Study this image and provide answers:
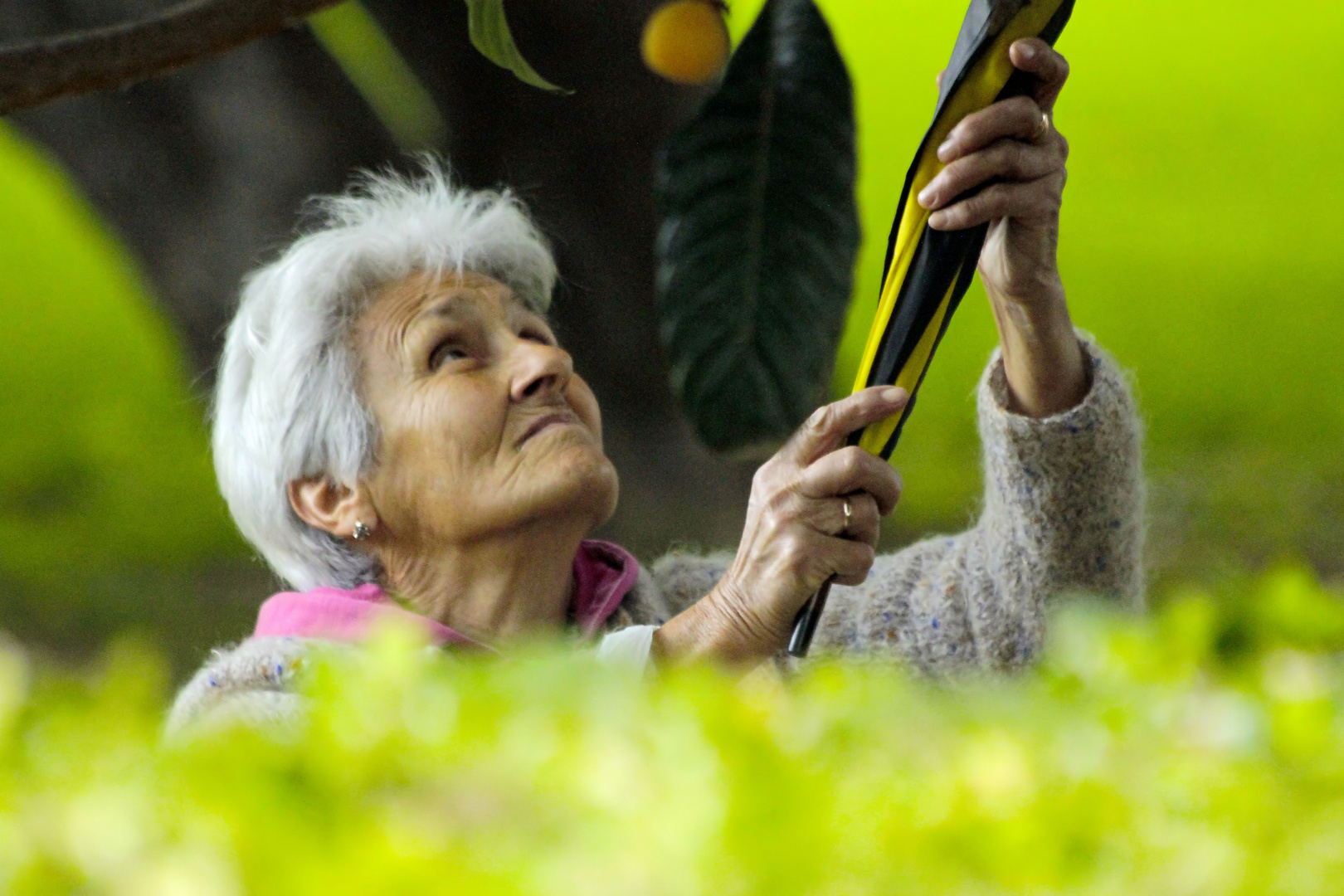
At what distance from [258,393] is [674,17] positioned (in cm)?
75

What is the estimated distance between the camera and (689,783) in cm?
31

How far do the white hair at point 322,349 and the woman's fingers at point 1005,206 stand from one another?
1.97 feet

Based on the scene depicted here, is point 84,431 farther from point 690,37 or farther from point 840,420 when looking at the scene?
point 690,37

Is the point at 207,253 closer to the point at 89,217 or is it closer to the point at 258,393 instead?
the point at 89,217

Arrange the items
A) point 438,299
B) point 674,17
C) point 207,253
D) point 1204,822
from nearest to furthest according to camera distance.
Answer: point 1204,822 → point 674,17 → point 438,299 → point 207,253

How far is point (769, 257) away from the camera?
0.56 m

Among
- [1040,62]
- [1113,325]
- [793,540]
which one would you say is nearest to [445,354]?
[793,540]

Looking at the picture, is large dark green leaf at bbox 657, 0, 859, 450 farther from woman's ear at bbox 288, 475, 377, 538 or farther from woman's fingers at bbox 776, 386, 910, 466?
woman's ear at bbox 288, 475, 377, 538

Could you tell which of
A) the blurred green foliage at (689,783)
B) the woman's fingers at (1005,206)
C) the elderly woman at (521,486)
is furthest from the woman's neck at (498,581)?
the blurred green foliage at (689,783)

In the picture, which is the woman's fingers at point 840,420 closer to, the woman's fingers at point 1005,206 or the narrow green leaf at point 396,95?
the woman's fingers at point 1005,206

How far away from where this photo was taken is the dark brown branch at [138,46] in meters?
0.53

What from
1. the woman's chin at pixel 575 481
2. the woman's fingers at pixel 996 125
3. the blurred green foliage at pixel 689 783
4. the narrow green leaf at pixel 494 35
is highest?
the woman's chin at pixel 575 481

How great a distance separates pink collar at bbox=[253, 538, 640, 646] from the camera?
3.80 ft

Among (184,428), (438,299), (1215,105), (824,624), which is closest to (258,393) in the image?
(438,299)
